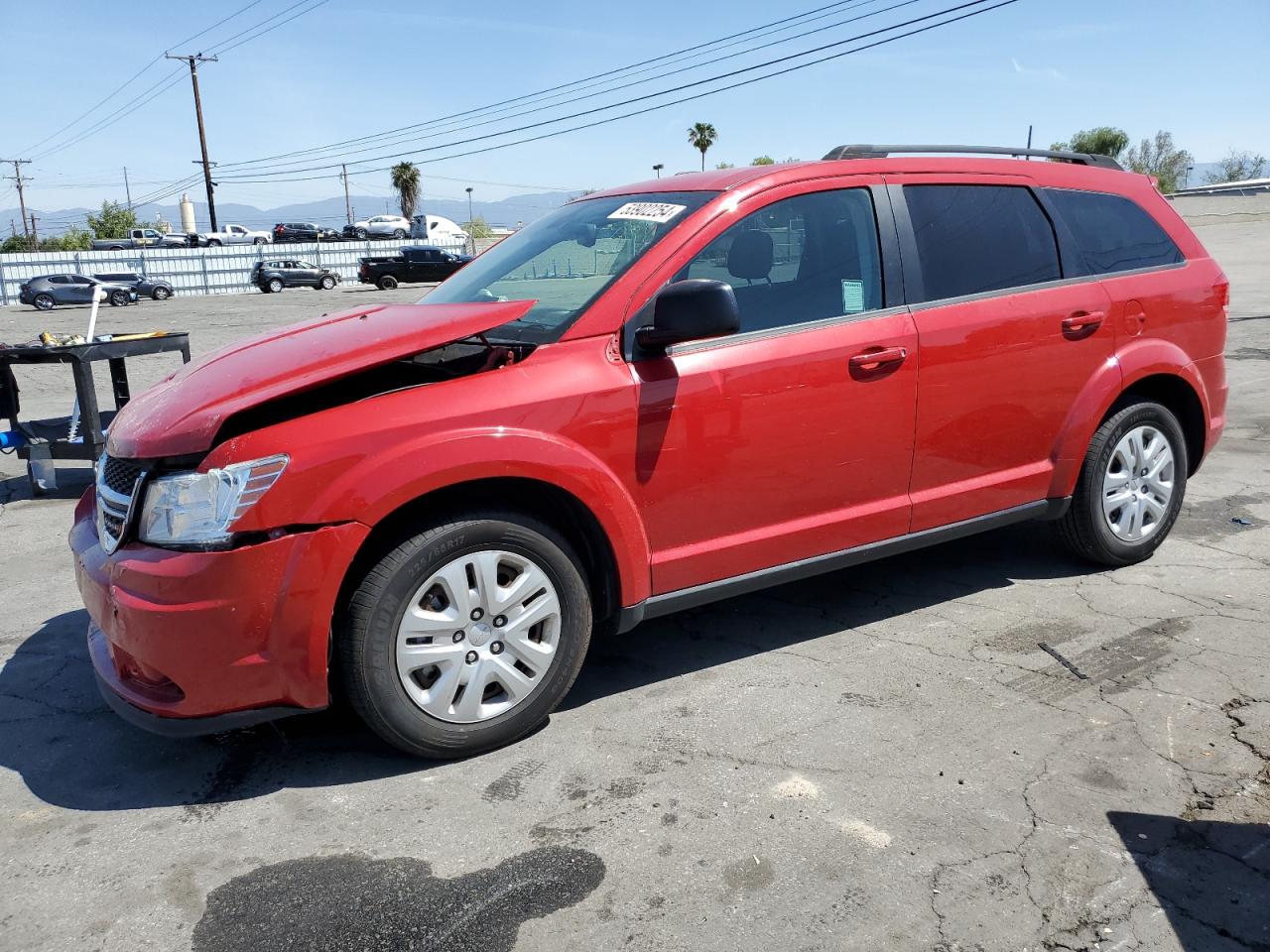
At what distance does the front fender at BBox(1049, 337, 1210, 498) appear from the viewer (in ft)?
14.3

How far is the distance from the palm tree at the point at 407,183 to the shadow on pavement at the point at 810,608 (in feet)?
265

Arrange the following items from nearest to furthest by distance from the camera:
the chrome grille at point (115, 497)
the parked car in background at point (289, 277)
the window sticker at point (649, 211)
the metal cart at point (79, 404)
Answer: the chrome grille at point (115, 497) < the window sticker at point (649, 211) < the metal cart at point (79, 404) < the parked car in background at point (289, 277)

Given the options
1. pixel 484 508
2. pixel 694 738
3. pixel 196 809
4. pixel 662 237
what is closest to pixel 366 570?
pixel 484 508

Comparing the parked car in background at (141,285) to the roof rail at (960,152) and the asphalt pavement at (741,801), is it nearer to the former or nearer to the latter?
the asphalt pavement at (741,801)

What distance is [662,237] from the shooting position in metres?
3.54

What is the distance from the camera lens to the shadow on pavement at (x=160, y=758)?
3.10 m

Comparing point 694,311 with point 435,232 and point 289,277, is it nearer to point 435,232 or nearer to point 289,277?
point 289,277

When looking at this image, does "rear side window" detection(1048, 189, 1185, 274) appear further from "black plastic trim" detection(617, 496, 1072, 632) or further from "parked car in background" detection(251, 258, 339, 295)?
"parked car in background" detection(251, 258, 339, 295)

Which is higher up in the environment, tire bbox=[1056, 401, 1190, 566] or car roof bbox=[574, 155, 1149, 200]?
car roof bbox=[574, 155, 1149, 200]

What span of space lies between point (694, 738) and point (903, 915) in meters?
1.02

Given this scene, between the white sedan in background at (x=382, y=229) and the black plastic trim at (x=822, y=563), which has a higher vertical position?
the white sedan in background at (x=382, y=229)

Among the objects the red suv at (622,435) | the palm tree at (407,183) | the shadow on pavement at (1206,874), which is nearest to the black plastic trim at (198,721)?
the red suv at (622,435)

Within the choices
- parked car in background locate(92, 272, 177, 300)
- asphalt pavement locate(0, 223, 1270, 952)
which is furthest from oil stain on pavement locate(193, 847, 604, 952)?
parked car in background locate(92, 272, 177, 300)

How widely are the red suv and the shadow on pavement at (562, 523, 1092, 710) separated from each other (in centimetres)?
38
